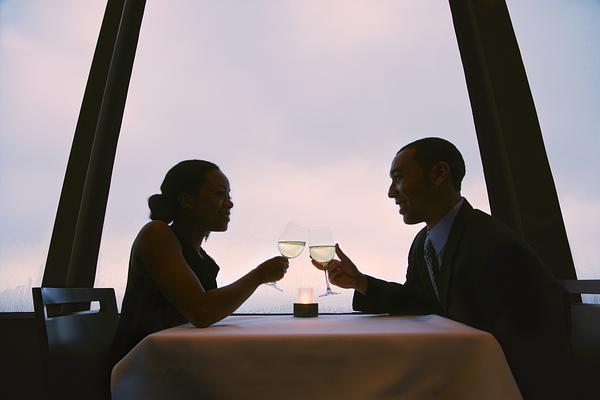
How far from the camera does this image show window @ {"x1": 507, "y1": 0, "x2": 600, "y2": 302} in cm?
211

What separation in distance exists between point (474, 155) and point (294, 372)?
2.08 m

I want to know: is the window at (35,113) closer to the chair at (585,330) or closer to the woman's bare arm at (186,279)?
the woman's bare arm at (186,279)

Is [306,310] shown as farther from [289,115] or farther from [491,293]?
[289,115]

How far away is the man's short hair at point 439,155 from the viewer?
1.76 meters

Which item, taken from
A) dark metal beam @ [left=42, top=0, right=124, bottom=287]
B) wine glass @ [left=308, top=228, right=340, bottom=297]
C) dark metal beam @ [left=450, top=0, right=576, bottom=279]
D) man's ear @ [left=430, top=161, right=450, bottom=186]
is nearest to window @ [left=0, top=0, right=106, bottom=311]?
dark metal beam @ [left=42, top=0, right=124, bottom=287]

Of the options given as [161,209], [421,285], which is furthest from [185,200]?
[421,285]

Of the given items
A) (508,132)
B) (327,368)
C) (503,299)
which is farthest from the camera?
(508,132)

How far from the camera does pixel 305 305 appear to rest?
4.58 feet

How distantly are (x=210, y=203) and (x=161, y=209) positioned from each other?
20 cm

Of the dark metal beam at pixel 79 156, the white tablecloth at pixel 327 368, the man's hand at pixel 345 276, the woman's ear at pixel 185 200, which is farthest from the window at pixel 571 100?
the dark metal beam at pixel 79 156

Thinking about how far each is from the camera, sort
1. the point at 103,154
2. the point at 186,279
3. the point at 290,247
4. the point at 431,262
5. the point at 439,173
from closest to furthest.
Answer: the point at 186,279
the point at 290,247
the point at 431,262
the point at 439,173
the point at 103,154

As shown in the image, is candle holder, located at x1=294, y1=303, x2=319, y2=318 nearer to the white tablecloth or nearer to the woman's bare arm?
the woman's bare arm

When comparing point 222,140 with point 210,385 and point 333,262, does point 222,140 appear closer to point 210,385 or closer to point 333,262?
point 333,262

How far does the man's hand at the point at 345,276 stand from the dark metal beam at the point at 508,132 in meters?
1.29
